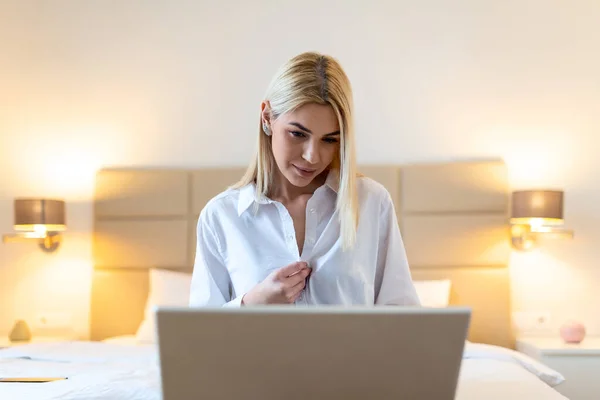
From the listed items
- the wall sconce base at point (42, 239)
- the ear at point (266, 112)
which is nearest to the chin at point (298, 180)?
the ear at point (266, 112)

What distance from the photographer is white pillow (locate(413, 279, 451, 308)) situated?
3.38 m

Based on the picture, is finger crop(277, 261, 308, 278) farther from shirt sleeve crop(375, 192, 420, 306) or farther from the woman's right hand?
shirt sleeve crop(375, 192, 420, 306)

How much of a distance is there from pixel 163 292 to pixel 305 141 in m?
2.17

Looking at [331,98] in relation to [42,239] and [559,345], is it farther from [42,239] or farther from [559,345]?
[42,239]

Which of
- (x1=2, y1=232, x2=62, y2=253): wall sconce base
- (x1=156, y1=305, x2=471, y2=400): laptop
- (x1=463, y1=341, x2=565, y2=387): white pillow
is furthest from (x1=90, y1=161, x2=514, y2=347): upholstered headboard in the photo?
(x1=156, y1=305, x2=471, y2=400): laptop

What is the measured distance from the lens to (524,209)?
3434 mm

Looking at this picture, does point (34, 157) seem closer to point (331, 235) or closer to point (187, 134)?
point (187, 134)

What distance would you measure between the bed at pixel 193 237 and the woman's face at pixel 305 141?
180 cm

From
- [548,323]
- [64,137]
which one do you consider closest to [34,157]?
[64,137]

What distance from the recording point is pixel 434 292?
11.2 ft

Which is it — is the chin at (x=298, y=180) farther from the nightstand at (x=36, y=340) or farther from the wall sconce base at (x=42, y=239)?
A: the wall sconce base at (x=42, y=239)

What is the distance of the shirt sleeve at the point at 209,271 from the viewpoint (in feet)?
5.26

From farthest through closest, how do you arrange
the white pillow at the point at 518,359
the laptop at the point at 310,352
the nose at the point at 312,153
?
1. the white pillow at the point at 518,359
2. the nose at the point at 312,153
3. the laptop at the point at 310,352

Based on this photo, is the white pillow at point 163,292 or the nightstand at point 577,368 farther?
the white pillow at point 163,292
